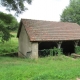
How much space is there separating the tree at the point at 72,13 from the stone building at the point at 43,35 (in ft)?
59.1

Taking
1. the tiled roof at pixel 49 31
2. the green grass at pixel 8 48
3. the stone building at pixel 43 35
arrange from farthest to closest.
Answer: the green grass at pixel 8 48
the tiled roof at pixel 49 31
the stone building at pixel 43 35

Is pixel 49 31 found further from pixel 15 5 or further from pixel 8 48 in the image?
pixel 8 48

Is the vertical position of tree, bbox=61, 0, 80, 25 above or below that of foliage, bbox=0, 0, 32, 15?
above

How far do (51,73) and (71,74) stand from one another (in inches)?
47.9

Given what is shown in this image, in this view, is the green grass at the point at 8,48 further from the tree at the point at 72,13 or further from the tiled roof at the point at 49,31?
the tree at the point at 72,13

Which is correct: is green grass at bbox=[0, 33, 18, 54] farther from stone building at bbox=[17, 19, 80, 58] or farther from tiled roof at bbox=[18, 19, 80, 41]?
tiled roof at bbox=[18, 19, 80, 41]


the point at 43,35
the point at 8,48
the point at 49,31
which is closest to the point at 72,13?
the point at 8,48

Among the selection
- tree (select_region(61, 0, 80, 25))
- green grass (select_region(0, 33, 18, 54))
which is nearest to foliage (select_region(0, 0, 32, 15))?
green grass (select_region(0, 33, 18, 54))

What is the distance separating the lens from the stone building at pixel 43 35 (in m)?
21.0

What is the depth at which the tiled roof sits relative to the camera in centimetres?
2148

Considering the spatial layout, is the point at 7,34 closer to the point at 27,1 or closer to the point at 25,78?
the point at 27,1

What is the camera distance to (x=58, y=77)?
410 inches

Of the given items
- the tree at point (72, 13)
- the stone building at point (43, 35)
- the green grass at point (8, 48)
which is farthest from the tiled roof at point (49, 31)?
the tree at point (72, 13)

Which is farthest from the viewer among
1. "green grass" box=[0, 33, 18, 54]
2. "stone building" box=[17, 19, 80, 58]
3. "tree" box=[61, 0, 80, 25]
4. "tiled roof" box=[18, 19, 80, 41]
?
"tree" box=[61, 0, 80, 25]
